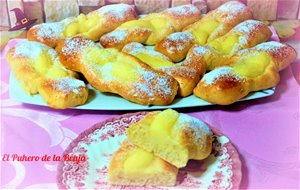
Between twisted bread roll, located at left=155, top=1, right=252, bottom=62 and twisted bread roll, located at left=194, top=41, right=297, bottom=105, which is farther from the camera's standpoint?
twisted bread roll, located at left=155, top=1, right=252, bottom=62

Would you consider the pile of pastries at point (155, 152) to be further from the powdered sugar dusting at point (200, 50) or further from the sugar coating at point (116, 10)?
the sugar coating at point (116, 10)

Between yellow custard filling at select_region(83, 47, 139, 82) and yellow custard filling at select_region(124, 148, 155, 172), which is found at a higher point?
yellow custard filling at select_region(83, 47, 139, 82)

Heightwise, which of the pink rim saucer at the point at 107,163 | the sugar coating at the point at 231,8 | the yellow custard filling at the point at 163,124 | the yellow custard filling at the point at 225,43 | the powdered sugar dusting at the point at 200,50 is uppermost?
the sugar coating at the point at 231,8

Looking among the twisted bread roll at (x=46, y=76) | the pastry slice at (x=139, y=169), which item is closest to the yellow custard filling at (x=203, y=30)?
the twisted bread roll at (x=46, y=76)

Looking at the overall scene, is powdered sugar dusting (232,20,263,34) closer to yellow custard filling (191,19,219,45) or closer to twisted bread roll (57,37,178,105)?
yellow custard filling (191,19,219,45)

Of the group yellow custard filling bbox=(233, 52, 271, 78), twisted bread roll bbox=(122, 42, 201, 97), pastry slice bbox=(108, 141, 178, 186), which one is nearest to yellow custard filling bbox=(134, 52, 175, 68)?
twisted bread roll bbox=(122, 42, 201, 97)

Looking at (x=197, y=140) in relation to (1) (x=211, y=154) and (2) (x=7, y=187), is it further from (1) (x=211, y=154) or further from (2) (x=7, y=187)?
(2) (x=7, y=187)
